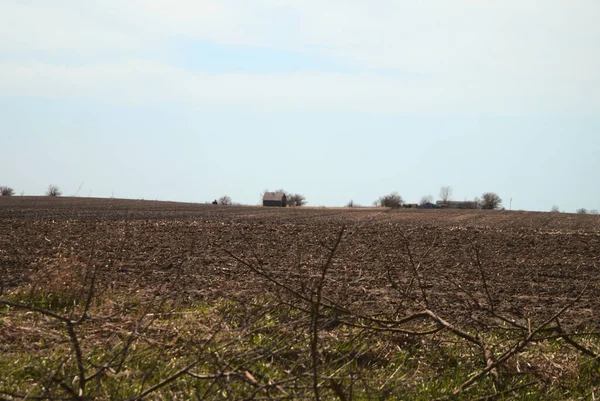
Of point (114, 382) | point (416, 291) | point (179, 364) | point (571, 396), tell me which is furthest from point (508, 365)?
point (416, 291)

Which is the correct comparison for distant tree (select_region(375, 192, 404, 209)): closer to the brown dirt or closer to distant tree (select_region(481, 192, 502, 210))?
distant tree (select_region(481, 192, 502, 210))

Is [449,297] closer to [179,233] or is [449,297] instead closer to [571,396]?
[571,396]

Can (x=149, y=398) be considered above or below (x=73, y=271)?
below

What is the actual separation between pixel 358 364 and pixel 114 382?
2.60m

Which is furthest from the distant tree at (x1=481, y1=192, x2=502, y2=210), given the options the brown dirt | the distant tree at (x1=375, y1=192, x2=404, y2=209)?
the brown dirt

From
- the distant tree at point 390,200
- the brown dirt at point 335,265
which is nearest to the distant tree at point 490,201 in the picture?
the distant tree at point 390,200

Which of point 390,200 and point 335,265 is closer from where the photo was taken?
point 335,265

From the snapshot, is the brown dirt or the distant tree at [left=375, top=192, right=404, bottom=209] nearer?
the brown dirt

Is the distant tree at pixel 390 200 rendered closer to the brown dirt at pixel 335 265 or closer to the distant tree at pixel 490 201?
the distant tree at pixel 490 201

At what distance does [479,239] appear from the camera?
25062 mm

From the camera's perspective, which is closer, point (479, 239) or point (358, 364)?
point (358, 364)

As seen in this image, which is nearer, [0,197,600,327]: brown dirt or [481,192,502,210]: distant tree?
[0,197,600,327]: brown dirt

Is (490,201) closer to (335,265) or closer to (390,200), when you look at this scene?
(390,200)

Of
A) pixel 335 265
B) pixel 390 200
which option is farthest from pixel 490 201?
pixel 335 265
